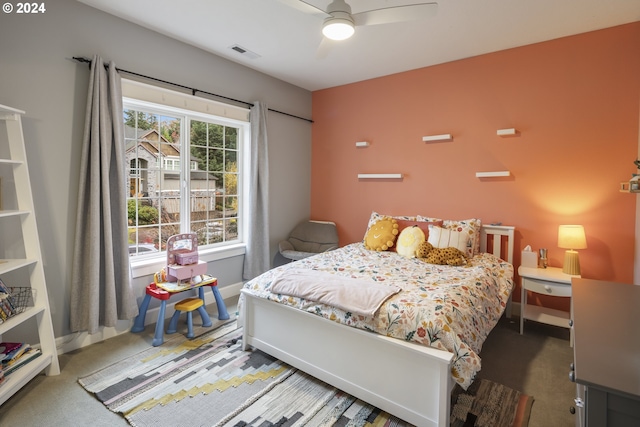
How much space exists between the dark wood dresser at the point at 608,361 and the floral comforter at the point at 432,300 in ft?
1.76

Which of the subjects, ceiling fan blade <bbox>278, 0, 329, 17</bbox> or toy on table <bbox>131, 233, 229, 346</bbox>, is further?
toy on table <bbox>131, 233, 229, 346</bbox>

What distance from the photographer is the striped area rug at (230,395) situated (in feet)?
6.08

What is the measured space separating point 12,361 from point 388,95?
4.09 meters

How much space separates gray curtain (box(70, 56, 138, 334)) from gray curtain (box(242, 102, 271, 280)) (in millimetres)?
1418

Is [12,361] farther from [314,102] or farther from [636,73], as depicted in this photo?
[636,73]

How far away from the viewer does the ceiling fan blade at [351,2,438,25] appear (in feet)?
6.13

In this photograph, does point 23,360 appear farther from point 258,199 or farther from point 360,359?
point 258,199

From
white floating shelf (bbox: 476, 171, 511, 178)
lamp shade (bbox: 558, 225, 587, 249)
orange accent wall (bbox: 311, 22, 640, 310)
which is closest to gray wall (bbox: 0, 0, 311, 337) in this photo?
orange accent wall (bbox: 311, 22, 640, 310)

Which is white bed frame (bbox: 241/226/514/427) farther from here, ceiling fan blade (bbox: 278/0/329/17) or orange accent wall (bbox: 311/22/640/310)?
orange accent wall (bbox: 311/22/640/310)

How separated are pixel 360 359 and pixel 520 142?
8.64 ft

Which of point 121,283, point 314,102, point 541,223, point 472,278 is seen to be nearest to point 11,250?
point 121,283

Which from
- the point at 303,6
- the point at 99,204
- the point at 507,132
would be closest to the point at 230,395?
the point at 99,204

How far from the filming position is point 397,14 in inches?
77.6

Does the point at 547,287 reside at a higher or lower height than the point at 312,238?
lower
